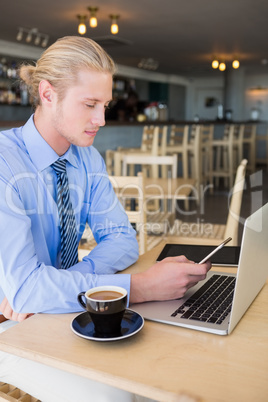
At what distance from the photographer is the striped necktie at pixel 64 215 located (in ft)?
4.01

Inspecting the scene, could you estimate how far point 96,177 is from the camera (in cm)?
141

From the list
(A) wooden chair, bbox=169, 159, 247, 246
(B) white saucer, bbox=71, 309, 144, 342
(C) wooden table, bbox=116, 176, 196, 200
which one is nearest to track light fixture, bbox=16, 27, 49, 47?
(C) wooden table, bbox=116, 176, 196, 200

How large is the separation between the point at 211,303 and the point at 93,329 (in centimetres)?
27

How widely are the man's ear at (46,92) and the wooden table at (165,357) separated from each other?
1.91 ft

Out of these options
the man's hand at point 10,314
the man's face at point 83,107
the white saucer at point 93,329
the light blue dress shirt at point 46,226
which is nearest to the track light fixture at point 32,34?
the light blue dress shirt at point 46,226

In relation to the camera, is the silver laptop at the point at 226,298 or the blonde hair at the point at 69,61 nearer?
the silver laptop at the point at 226,298

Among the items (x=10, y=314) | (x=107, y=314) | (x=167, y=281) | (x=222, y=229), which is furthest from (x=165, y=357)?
(x=222, y=229)

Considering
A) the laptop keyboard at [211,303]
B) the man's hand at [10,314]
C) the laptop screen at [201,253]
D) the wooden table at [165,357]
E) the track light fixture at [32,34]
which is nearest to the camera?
the wooden table at [165,357]

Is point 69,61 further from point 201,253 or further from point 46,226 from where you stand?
point 201,253

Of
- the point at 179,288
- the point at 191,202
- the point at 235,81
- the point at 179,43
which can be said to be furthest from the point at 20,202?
the point at 235,81

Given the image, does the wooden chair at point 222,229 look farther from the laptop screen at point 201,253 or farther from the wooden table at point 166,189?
the laptop screen at point 201,253

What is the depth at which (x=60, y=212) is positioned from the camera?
1218 millimetres

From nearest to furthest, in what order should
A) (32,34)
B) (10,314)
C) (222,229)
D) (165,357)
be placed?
1. (165,357)
2. (10,314)
3. (222,229)
4. (32,34)

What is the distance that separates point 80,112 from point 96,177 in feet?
1.00
